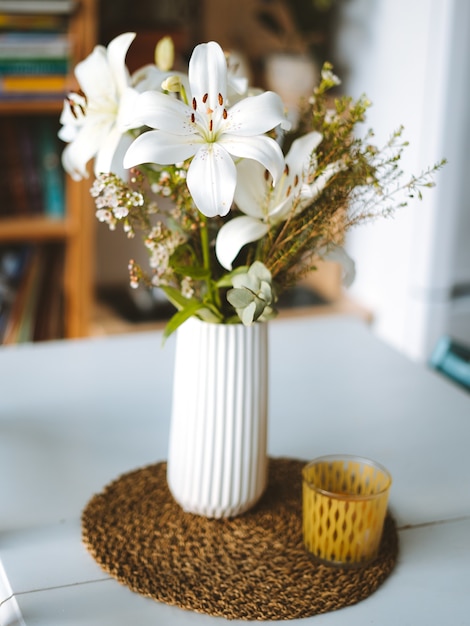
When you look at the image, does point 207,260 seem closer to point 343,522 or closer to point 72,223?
point 343,522

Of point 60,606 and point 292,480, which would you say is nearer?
point 60,606

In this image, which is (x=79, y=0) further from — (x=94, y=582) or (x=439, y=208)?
(x=94, y=582)

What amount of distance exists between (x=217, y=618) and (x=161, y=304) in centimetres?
181

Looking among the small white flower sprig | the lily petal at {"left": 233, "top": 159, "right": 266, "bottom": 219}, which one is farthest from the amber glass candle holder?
the lily petal at {"left": 233, "top": 159, "right": 266, "bottom": 219}

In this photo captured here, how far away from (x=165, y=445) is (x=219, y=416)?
0.95ft

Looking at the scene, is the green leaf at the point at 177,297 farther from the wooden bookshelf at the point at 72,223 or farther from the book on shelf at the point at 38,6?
the book on shelf at the point at 38,6

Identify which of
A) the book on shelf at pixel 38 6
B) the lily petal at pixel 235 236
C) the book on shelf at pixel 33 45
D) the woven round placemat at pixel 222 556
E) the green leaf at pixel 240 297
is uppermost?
the book on shelf at pixel 38 6

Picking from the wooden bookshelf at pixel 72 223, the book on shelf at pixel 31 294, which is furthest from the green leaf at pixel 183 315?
the book on shelf at pixel 31 294

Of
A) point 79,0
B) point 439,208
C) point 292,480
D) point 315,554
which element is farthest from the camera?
point 439,208

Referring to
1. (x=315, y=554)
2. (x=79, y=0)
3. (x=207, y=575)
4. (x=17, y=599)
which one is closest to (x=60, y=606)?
(x=17, y=599)

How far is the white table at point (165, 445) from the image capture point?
925 mm

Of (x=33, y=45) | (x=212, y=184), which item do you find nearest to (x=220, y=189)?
(x=212, y=184)

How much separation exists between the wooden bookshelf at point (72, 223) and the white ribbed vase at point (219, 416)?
1.42 meters

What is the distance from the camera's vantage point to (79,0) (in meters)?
2.26
